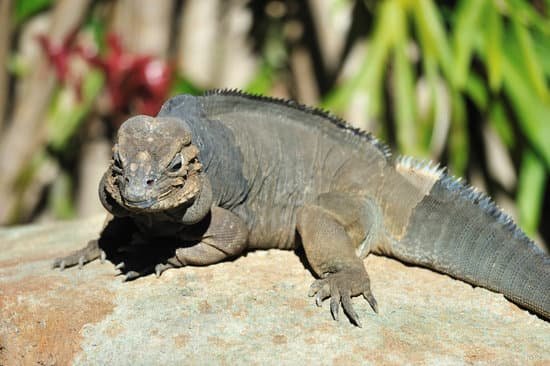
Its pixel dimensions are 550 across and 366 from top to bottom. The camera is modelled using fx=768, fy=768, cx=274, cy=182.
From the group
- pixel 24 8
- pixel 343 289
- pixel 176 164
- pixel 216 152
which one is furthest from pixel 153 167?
pixel 24 8

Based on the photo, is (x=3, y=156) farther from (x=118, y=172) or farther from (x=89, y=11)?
(x=118, y=172)

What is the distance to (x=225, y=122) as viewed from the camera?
3594 mm

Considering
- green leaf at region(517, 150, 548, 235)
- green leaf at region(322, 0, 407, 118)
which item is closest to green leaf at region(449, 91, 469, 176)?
green leaf at region(517, 150, 548, 235)

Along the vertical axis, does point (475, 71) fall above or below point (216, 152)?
above

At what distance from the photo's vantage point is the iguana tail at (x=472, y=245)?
3.32 metres

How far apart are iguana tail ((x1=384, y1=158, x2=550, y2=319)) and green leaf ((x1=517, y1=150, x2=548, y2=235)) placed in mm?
1996

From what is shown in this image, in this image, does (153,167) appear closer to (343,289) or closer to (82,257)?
(82,257)

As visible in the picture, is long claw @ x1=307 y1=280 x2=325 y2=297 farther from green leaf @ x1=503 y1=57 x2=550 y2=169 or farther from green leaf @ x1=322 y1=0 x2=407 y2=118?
green leaf @ x1=503 y1=57 x2=550 y2=169

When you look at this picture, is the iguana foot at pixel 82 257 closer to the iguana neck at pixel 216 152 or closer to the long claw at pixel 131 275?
the long claw at pixel 131 275

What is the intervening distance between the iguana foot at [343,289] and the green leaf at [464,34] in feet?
7.94

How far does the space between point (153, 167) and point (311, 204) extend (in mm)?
972

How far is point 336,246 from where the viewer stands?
3426mm

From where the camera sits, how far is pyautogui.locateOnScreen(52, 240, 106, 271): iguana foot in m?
3.54

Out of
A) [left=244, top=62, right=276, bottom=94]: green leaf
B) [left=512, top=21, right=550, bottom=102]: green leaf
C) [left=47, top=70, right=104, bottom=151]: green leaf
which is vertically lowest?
[left=47, top=70, right=104, bottom=151]: green leaf
